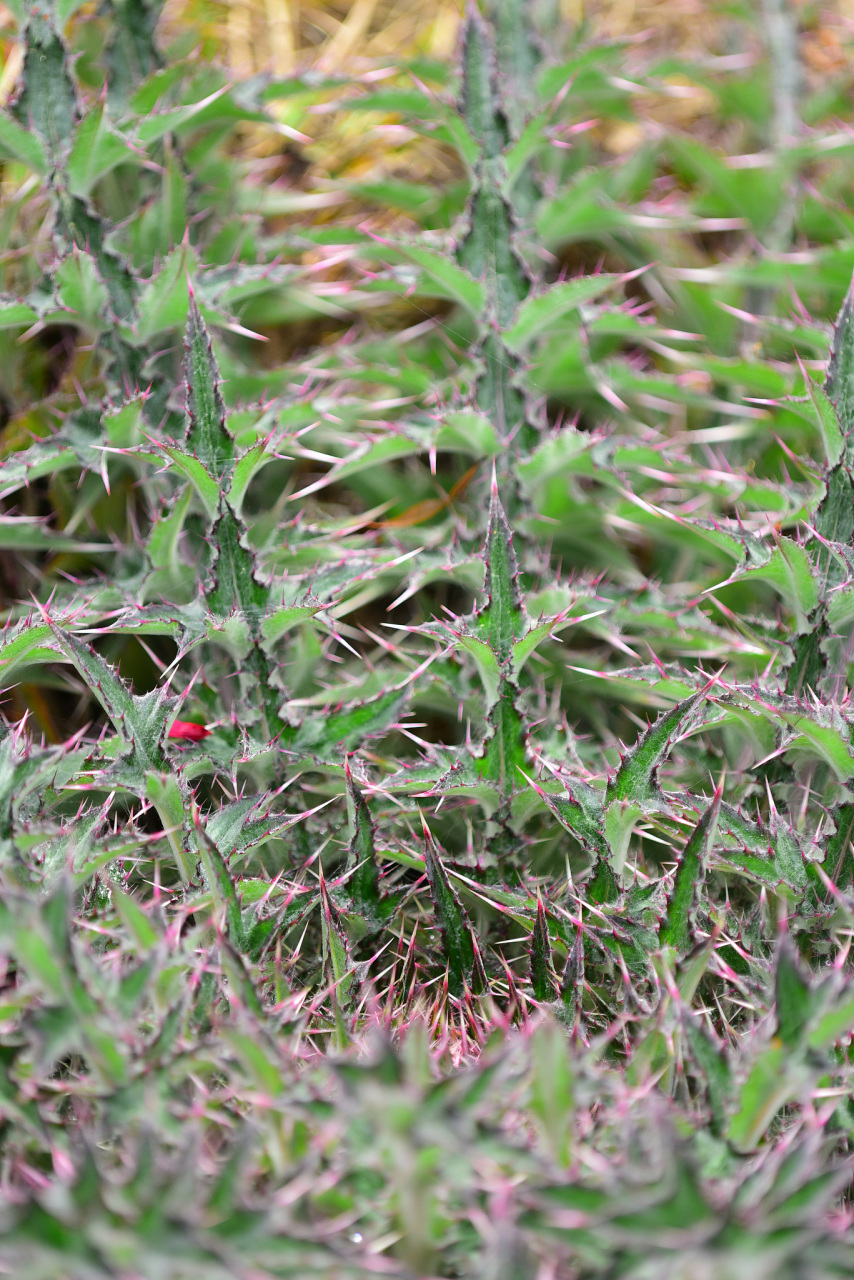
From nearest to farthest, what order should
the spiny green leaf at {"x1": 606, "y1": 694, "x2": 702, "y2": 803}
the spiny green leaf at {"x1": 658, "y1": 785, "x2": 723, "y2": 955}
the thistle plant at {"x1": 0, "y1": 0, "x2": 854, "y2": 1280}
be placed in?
the thistle plant at {"x1": 0, "y1": 0, "x2": 854, "y2": 1280}, the spiny green leaf at {"x1": 658, "y1": 785, "x2": 723, "y2": 955}, the spiny green leaf at {"x1": 606, "y1": 694, "x2": 702, "y2": 803}

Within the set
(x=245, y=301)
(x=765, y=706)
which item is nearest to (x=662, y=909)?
(x=765, y=706)

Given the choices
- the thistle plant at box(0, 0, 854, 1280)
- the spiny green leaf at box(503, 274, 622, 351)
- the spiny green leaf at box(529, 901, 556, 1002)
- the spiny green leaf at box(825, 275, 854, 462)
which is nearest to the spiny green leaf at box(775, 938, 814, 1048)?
the thistle plant at box(0, 0, 854, 1280)

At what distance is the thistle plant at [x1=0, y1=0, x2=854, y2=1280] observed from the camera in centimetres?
72

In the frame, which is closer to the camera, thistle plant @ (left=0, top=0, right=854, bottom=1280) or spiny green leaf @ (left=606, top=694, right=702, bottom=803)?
thistle plant @ (left=0, top=0, right=854, bottom=1280)

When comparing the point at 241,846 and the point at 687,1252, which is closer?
the point at 687,1252

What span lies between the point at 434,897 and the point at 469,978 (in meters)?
0.11

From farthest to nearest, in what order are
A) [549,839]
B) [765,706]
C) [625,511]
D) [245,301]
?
[245,301] → [625,511] → [549,839] → [765,706]

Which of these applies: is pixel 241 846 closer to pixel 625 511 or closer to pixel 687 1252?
pixel 687 1252

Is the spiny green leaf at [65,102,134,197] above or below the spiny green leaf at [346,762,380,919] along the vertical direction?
above

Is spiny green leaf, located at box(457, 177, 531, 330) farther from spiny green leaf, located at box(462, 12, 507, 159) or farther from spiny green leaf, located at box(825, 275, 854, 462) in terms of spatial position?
spiny green leaf, located at box(825, 275, 854, 462)

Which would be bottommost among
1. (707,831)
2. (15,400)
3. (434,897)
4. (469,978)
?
(469,978)

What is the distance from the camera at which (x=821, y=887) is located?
42.8 inches

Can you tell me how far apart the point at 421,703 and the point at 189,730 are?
0.33 m

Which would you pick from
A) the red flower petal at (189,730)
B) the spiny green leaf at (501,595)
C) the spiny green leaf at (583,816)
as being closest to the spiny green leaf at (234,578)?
the red flower petal at (189,730)
